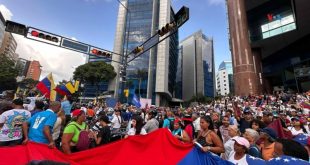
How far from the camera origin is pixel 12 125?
14.2 feet

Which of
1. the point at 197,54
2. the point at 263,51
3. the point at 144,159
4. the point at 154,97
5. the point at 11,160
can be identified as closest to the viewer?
the point at 11,160

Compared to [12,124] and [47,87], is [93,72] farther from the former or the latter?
[12,124]

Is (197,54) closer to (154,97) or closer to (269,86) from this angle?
(154,97)

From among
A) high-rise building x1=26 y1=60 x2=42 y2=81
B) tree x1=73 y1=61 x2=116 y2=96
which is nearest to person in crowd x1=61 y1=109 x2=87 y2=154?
tree x1=73 y1=61 x2=116 y2=96

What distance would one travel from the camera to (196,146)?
3604mm

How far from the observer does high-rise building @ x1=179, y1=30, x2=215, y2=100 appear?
94.4 m

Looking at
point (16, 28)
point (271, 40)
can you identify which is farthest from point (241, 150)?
point (271, 40)

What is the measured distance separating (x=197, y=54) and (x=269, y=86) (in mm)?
63026

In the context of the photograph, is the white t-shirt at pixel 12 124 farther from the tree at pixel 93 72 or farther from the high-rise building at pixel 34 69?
the high-rise building at pixel 34 69

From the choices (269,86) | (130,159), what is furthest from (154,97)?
(130,159)

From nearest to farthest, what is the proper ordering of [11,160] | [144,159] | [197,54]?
[11,160], [144,159], [197,54]

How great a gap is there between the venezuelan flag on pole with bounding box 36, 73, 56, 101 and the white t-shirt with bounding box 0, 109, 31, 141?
6.15 meters

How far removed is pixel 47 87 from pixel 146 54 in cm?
4602

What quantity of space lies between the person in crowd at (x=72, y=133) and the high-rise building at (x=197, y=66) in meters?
89.6
